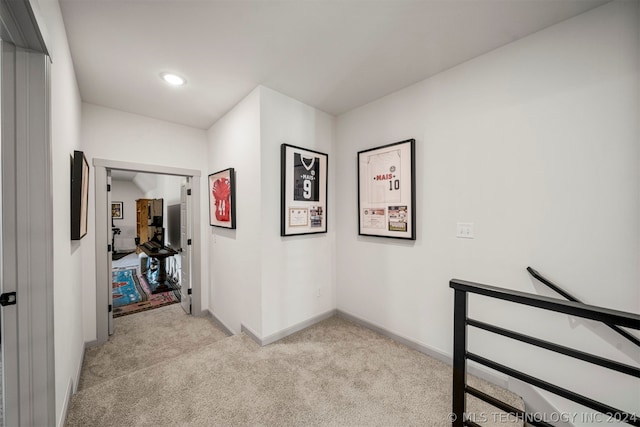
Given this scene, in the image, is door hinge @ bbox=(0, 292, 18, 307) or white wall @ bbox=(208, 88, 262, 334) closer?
door hinge @ bbox=(0, 292, 18, 307)

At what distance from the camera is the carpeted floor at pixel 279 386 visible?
62.4 inches

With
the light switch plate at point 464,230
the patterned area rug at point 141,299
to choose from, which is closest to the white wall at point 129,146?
the patterned area rug at point 141,299

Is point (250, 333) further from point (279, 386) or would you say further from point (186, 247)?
point (186, 247)

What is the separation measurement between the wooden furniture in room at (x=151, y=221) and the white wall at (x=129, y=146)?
343 centimetres

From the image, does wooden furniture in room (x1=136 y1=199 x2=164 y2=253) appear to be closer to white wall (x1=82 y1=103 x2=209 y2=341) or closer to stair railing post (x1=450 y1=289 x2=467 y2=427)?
white wall (x1=82 y1=103 x2=209 y2=341)

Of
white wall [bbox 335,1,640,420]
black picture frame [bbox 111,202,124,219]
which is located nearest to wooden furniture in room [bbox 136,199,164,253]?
black picture frame [bbox 111,202,124,219]

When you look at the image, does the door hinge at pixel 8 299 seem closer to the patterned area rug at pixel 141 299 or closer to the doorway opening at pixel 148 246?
the doorway opening at pixel 148 246

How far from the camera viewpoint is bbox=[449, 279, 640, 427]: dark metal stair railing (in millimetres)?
880

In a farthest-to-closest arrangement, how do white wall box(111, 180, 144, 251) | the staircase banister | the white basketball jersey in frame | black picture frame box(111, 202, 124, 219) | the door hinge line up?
white wall box(111, 180, 144, 251), black picture frame box(111, 202, 124, 219), the white basketball jersey in frame, the door hinge, the staircase banister

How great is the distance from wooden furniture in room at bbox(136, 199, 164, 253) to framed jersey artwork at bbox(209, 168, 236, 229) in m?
3.60

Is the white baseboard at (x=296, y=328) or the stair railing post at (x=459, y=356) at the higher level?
the stair railing post at (x=459, y=356)

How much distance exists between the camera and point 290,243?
2635mm

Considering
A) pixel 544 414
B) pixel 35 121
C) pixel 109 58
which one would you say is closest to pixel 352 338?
pixel 544 414

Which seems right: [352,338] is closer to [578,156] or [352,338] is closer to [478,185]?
[478,185]
